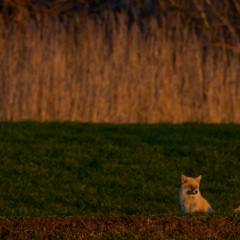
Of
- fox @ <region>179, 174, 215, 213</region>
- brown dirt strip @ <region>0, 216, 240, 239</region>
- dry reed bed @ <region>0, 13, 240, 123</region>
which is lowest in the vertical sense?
brown dirt strip @ <region>0, 216, 240, 239</region>

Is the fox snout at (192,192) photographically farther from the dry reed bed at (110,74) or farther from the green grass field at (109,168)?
the dry reed bed at (110,74)

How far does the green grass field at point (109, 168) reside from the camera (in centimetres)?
719

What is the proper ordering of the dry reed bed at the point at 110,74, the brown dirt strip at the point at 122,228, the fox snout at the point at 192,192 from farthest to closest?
the dry reed bed at the point at 110,74, the fox snout at the point at 192,192, the brown dirt strip at the point at 122,228

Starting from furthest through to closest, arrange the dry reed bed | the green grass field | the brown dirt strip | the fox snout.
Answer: the dry reed bed, the green grass field, the fox snout, the brown dirt strip

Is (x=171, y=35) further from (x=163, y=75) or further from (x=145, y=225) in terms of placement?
(x=145, y=225)

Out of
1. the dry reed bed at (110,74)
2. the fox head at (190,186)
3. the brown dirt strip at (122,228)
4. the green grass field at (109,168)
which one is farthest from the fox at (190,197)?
the dry reed bed at (110,74)

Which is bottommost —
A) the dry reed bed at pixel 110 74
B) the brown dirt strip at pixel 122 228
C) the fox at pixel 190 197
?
the brown dirt strip at pixel 122 228

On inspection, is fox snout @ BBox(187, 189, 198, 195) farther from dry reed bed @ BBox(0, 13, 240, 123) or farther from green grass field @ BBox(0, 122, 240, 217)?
dry reed bed @ BBox(0, 13, 240, 123)

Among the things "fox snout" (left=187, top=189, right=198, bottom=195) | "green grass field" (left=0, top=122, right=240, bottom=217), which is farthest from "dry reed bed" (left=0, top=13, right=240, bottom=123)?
"fox snout" (left=187, top=189, right=198, bottom=195)

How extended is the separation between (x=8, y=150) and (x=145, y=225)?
4.40 m

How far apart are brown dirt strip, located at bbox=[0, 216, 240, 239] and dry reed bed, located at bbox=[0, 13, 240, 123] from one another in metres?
6.66

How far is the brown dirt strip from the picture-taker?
491 cm

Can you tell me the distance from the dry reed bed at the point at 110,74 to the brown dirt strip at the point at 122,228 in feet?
21.8

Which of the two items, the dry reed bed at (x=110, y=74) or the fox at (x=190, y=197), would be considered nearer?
the fox at (x=190, y=197)
